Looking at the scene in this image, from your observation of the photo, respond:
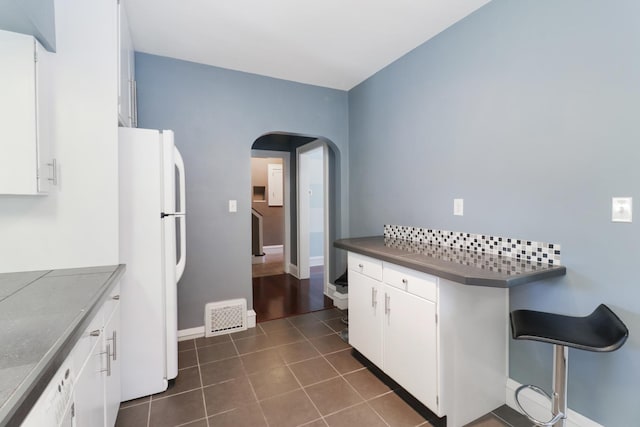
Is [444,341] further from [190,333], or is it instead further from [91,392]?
[190,333]

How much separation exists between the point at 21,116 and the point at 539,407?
3084mm

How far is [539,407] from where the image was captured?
1.67 meters

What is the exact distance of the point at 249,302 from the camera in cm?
301

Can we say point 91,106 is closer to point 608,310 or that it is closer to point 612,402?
point 608,310

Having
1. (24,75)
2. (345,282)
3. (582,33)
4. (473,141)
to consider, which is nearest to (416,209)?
(473,141)

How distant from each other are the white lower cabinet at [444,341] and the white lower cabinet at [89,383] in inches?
61.6

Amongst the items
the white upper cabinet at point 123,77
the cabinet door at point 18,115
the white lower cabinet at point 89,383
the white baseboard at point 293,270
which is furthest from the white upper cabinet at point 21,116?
the white baseboard at point 293,270

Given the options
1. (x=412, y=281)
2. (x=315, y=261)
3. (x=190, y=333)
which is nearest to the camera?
(x=412, y=281)

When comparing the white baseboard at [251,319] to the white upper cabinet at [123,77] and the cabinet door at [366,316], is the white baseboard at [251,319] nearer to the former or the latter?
the cabinet door at [366,316]

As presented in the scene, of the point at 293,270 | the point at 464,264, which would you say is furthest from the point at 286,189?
the point at 464,264

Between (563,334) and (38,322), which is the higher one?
(38,322)

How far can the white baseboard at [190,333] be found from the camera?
2.70m

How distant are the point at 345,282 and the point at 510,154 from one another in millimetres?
1767

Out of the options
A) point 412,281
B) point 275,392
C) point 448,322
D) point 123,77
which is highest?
point 123,77
